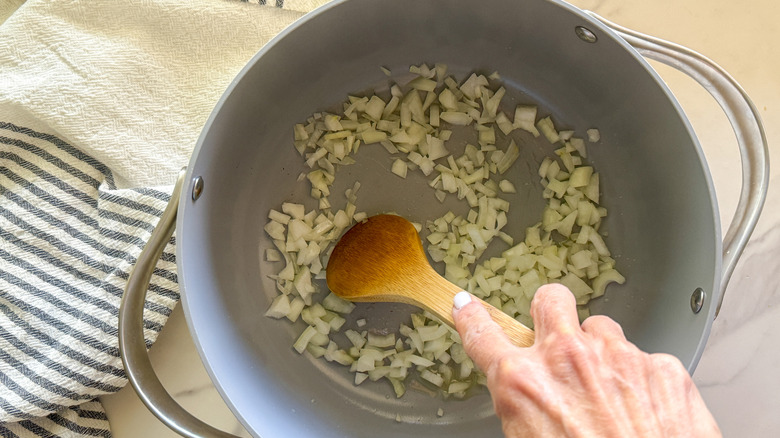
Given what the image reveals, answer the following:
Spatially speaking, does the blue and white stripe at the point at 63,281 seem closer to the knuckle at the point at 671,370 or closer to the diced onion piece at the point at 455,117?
the diced onion piece at the point at 455,117

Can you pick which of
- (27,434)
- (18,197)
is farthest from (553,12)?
(27,434)

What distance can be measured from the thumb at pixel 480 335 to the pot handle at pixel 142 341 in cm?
36

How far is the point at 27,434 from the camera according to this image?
0.93 m

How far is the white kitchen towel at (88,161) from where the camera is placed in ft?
2.99

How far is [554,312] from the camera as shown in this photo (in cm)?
64

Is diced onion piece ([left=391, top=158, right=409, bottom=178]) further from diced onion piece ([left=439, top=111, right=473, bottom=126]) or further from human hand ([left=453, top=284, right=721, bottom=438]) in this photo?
human hand ([left=453, top=284, right=721, bottom=438])

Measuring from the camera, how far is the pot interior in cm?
83

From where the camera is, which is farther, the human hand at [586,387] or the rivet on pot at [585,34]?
the rivet on pot at [585,34]

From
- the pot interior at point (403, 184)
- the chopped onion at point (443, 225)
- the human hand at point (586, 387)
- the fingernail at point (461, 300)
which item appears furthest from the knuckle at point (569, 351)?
the chopped onion at point (443, 225)

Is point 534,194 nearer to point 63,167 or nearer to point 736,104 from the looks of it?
point 736,104

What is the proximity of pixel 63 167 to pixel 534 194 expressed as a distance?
2.66 feet

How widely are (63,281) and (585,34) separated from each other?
91 cm

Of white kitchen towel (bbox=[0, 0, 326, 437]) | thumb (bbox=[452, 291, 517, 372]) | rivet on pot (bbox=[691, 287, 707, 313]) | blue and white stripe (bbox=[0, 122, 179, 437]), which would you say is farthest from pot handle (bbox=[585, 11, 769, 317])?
blue and white stripe (bbox=[0, 122, 179, 437])

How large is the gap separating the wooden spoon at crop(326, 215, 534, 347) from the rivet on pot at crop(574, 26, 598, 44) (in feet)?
1.30
